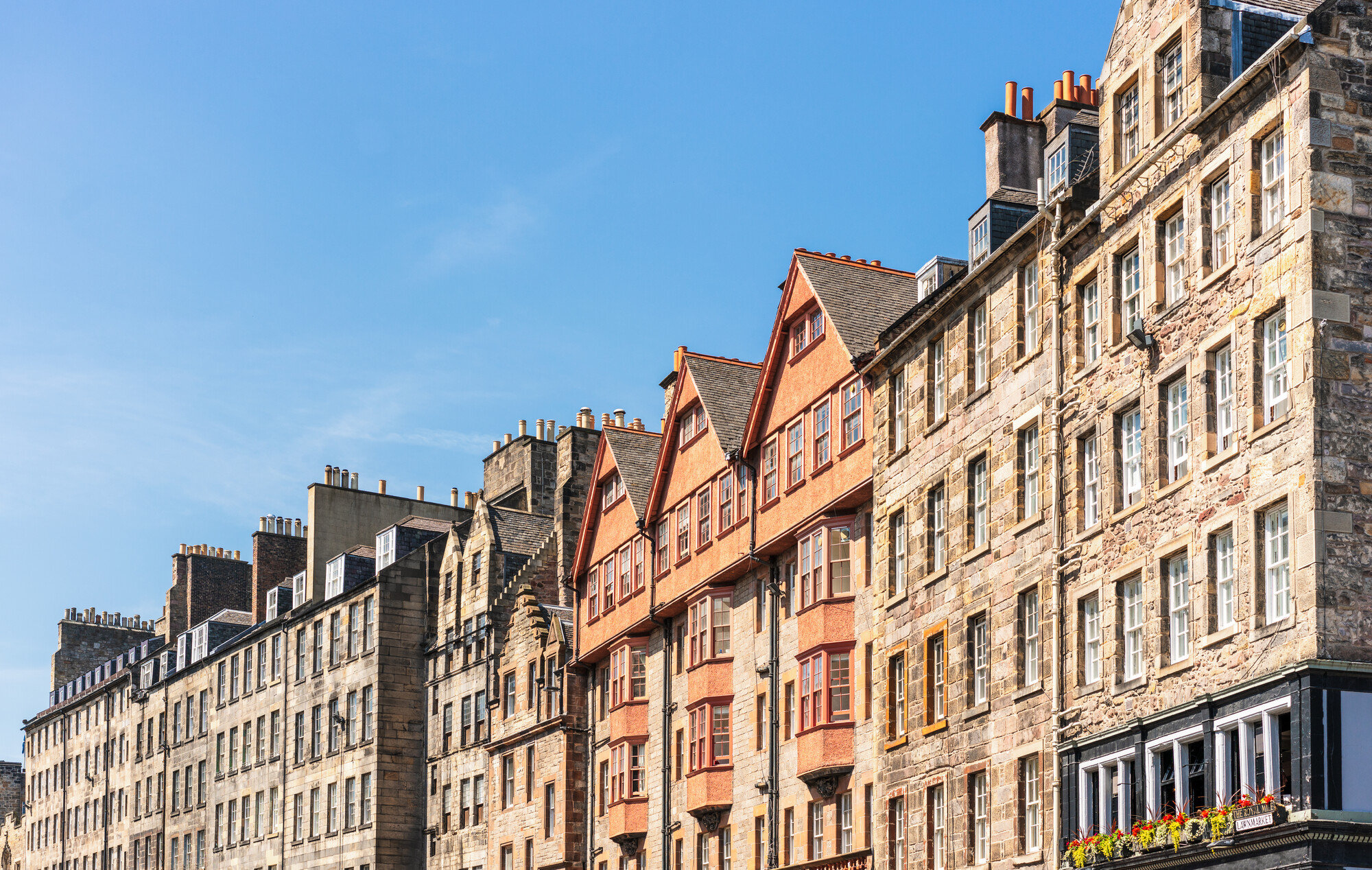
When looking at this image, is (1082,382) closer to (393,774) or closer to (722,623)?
(722,623)

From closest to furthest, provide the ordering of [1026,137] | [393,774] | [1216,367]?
[1216,367] < [1026,137] < [393,774]

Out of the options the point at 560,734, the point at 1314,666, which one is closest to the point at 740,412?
the point at 560,734

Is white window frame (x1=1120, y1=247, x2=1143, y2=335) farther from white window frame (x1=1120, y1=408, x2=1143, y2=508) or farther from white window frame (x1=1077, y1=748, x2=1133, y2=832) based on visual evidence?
white window frame (x1=1077, y1=748, x2=1133, y2=832)

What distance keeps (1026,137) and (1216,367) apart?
13.7m

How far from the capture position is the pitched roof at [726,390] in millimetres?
54406

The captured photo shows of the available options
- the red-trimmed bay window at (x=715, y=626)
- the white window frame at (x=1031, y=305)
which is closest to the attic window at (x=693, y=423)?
the red-trimmed bay window at (x=715, y=626)

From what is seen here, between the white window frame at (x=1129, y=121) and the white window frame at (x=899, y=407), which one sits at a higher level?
the white window frame at (x=1129, y=121)

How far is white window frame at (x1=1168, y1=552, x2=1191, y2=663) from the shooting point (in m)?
32.2

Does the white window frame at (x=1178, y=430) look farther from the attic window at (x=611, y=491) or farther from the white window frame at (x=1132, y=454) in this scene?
the attic window at (x=611, y=491)

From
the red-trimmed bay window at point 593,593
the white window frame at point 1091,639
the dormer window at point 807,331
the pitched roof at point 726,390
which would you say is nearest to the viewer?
the white window frame at point 1091,639

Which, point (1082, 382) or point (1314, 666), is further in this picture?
point (1082, 382)

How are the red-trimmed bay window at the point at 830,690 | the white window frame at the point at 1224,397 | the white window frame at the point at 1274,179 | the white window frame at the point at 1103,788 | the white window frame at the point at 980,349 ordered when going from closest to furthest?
the white window frame at the point at 1274,179 → the white window frame at the point at 1224,397 → the white window frame at the point at 1103,788 → the white window frame at the point at 980,349 → the red-trimmed bay window at the point at 830,690

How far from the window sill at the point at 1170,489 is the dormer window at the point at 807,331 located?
1635 cm

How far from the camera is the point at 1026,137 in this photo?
44562mm
